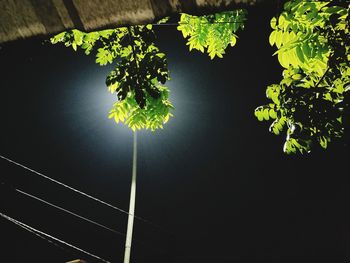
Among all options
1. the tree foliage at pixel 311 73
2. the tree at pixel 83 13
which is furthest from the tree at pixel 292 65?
the tree at pixel 83 13

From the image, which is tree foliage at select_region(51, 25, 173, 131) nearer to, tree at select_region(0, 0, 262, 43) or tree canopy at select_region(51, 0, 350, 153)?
tree canopy at select_region(51, 0, 350, 153)

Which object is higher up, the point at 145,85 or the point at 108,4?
the point at 145,85

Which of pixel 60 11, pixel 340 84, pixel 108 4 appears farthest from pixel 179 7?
pixel 340 84

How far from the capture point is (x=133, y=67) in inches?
120

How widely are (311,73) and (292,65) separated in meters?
0.35

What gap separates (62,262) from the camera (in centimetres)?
2183

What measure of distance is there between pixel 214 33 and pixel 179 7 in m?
1.98

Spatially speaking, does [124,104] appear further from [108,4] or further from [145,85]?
[108,4]

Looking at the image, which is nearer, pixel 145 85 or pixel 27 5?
pixel 27 5

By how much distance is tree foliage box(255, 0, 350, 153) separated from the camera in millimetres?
2168

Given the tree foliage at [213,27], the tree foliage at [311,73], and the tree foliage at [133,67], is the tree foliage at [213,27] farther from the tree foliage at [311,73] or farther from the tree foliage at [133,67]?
the tree foliage at [311,73]

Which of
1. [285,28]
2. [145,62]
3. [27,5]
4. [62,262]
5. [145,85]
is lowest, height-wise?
[27,5]

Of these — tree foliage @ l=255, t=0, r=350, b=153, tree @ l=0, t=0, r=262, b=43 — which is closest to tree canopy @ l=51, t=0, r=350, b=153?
tree foliage @ l=255, t=0, r=350, b=153

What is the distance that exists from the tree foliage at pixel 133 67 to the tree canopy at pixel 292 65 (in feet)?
0.04
